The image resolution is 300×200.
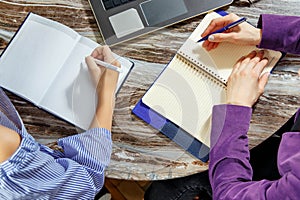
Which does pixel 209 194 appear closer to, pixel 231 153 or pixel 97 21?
pixel 231 153

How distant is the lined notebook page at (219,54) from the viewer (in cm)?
90

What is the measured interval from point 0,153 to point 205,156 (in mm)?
Result: 362

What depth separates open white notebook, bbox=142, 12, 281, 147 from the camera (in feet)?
2.90

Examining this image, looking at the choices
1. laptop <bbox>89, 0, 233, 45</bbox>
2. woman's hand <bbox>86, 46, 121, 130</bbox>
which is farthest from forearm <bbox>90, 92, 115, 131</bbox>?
laptop <bbox>89, 0, 233, 45</bbox>

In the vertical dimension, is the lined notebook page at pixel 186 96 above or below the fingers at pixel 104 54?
below

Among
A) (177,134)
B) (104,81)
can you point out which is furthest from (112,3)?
(177,134)

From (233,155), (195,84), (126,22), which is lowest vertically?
(233,155)

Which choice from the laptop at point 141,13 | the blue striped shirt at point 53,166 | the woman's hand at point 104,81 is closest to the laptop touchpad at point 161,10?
the laptop at point 141,13

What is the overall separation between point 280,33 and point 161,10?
0.23 m

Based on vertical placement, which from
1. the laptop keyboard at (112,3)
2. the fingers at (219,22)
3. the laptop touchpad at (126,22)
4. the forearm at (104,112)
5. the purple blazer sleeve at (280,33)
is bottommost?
the forearm at (104,112)

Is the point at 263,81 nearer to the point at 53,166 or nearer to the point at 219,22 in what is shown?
the point at 219,22

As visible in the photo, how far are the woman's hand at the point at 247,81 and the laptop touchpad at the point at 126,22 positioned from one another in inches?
7.9

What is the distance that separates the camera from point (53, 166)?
797 millimetres

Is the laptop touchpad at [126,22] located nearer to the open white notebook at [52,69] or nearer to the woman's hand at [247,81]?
the open white notebook at [52,69]
